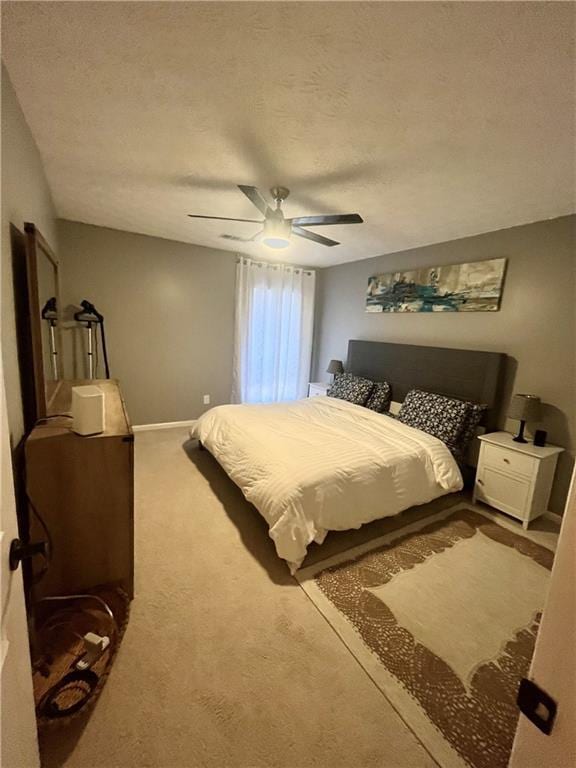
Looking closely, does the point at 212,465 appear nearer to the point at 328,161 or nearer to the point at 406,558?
the point at 406,558

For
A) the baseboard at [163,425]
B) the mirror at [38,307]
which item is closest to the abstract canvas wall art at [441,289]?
the baseboard at [163,425]

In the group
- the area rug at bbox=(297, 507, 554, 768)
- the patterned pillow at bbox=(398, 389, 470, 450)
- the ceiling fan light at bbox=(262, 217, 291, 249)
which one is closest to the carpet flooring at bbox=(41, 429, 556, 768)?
the area rug at bbox=(297, 507, 554, 768)

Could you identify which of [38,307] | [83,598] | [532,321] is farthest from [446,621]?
[38,307]

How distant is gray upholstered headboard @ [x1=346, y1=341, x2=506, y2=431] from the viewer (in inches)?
113

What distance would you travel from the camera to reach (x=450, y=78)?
123cm

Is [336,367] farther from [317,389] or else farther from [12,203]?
[12,203]

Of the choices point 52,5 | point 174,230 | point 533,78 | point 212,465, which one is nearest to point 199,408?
point 212,465

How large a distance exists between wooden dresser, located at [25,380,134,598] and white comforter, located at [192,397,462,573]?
2.62 ft

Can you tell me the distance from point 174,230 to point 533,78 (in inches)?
126

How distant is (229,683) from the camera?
1338mm

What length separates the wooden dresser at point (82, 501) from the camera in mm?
1449

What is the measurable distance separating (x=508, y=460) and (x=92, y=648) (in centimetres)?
287

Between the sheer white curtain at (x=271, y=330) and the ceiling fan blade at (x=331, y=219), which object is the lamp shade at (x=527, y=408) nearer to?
the ceiling fan blade at (x=331, y=219)

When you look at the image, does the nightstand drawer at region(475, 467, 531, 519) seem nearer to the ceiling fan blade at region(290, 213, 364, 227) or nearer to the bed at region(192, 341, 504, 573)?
the bed at region(192, 341, 504, 573)
